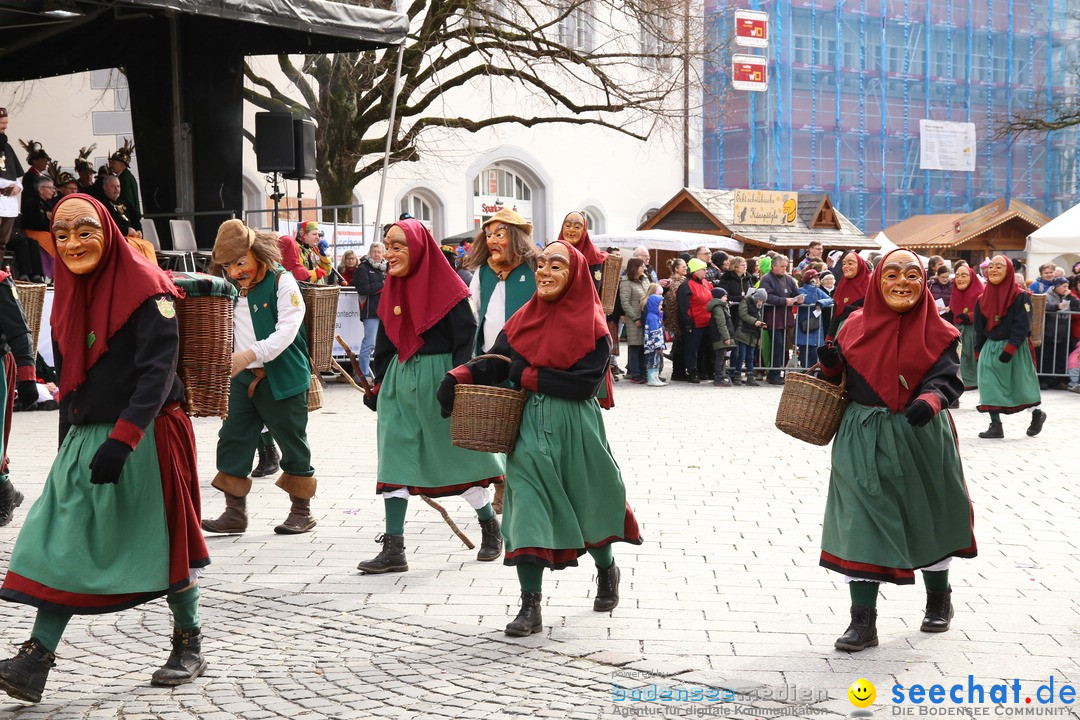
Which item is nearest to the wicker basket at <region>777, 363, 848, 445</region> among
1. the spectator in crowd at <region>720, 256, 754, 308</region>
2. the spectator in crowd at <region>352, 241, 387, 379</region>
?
the spectator in crowd at <region>352, 241, 387, 379</region>

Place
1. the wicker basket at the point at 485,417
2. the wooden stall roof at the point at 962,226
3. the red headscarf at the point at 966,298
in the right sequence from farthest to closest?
the wooden stall roof at the point at 962,226 < the red headscarf at the point at 966,298 < the wicker basket at the point at 485,417

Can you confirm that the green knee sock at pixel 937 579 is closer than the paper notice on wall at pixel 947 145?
Yes

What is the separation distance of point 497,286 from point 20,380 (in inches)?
108

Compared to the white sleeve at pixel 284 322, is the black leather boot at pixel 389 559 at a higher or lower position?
lower

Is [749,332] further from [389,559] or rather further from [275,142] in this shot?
[389,559]

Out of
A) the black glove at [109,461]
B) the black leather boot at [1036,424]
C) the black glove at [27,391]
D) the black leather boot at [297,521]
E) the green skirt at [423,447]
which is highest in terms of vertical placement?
the black glove at [109,461]

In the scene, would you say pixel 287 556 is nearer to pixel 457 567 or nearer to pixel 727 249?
pixel 457 567

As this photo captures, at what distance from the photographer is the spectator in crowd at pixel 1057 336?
1788 cm

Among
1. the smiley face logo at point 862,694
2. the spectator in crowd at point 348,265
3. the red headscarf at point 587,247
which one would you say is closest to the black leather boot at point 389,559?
the smiley face logo at point 862,694

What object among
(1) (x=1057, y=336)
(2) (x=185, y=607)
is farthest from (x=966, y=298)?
(2) (x=185, y=607)

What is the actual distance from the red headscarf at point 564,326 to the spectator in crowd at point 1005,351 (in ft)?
24.5

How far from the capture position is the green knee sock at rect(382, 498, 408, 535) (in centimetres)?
707

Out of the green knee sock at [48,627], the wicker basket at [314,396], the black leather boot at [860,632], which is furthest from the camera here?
the wicker basket at [314,396]

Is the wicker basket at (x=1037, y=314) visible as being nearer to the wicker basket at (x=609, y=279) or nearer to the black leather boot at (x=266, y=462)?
the wicker basket at (x=609, y=279)
